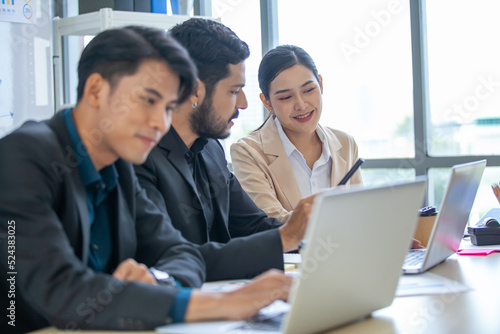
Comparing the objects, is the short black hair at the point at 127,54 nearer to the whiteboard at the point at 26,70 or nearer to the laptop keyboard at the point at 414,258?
the laptop keyboard at the point at 414,258

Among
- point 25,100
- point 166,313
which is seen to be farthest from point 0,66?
point 166,313

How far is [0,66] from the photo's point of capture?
291cm

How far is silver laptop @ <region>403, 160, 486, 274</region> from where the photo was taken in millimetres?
1497

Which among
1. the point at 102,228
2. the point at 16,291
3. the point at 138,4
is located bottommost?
the point at 16,291

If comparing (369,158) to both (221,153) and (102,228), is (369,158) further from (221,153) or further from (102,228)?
(102,228)

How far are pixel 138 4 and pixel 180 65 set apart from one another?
2.06 metres

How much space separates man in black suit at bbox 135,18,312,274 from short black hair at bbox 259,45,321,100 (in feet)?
1.78

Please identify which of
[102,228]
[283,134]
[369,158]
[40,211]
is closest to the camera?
[40,211]

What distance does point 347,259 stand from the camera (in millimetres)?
1001

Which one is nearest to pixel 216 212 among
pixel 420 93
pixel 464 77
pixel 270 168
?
pixel 270 168

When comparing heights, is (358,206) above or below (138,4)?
below

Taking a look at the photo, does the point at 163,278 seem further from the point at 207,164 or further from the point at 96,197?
the point at 207,164

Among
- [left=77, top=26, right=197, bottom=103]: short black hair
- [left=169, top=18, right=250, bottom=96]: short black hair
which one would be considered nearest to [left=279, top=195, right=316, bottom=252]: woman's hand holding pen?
[left=77, top=26, right=197, bottom=103]: short black hair

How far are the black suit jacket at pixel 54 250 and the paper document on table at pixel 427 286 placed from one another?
1.61 feet
